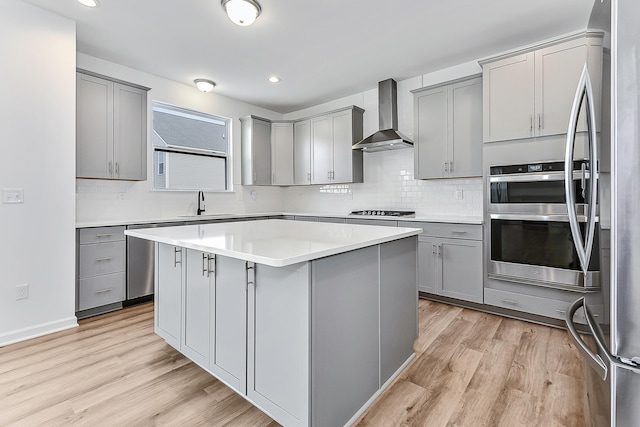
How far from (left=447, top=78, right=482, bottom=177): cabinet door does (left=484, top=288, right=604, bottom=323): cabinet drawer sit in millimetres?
1291

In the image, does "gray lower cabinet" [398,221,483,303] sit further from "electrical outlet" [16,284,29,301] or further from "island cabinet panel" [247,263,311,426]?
"electrical outlet" [16,284,29,301]

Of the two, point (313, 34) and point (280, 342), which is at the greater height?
point (313, 34)

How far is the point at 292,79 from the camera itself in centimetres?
419

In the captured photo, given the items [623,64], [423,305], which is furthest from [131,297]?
[623,64]

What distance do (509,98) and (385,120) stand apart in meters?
1.61

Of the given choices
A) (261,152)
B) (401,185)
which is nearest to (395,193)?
(401,185)

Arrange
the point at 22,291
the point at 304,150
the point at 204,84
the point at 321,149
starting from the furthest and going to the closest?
the point at 304,150 → the point at 321,149 → the point at 204,84 → the point at 22,291

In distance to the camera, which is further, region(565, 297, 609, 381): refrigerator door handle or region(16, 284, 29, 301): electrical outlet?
region(16, 284, 29, 301): electrical outlet

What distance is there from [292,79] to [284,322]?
3647 mm

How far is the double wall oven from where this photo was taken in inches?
102

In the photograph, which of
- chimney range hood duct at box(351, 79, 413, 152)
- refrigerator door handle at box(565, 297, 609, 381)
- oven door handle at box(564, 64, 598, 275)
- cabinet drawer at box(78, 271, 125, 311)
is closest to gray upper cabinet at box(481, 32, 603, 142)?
chimney range hood duct at box(351, 79, 413, 152)

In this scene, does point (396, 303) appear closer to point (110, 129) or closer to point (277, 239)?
point (277, 239)

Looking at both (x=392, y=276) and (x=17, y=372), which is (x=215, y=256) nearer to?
(x=392, y=276)

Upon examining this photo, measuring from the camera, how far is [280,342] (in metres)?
1.45
